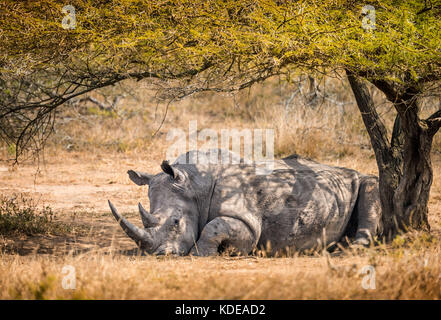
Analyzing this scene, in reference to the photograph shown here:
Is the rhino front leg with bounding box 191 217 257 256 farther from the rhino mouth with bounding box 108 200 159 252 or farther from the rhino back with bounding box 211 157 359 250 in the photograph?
the rhino mouth with bounding box 108 200 159 252

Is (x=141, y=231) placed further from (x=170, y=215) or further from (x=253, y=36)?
(x=253, y=36)

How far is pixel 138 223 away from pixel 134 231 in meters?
2.39

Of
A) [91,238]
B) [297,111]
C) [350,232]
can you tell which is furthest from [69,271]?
[297,111]

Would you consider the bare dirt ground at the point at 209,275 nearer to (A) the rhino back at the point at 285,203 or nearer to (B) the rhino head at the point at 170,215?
(B) the rhino head at the point at 170,215

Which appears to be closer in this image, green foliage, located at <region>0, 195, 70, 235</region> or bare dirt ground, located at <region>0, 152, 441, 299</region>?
bare dirt ground, located at <region>0, 152, 441, 299</region>

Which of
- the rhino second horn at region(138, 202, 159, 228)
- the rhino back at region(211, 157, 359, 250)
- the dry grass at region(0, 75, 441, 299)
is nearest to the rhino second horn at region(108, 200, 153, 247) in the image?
the rhino second horn at region(138, 202, 159, 228)

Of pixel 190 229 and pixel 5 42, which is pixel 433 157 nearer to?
pixel 190 229

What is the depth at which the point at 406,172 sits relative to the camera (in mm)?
6801

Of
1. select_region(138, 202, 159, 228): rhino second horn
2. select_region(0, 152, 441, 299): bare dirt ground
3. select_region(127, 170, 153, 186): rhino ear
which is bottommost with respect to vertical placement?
select_region(0, 152, 441, 299): bare dirt ground

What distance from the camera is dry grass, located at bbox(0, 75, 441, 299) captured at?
404 centimetres

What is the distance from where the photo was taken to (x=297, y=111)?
13773 mm

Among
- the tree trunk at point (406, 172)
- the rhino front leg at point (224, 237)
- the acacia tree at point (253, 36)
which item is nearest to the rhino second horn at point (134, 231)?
the rhino front leg at point (224, 237)

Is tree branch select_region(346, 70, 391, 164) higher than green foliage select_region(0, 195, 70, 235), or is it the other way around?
tree branch select_region(346, 70, 391, 164)

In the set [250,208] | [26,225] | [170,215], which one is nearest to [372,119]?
[250,208]
